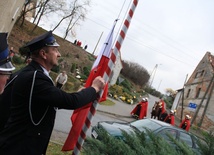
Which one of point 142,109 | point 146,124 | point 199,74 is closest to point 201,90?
point 199,74

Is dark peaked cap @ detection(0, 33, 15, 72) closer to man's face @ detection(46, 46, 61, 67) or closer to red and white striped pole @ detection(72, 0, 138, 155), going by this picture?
man's face @ detection(46, 46, 61, 67)

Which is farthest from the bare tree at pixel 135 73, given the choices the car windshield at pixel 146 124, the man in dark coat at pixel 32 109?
the man in dark coat at pixel 32 109

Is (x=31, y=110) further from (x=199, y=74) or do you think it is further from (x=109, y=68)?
(x=199, y=74)

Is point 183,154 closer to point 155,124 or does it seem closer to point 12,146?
point 12,146

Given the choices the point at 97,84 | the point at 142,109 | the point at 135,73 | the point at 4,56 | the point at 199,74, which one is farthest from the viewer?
the point at 135,73

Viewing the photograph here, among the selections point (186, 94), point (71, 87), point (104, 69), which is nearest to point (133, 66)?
point (186, 94)

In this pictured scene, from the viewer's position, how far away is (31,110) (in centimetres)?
244

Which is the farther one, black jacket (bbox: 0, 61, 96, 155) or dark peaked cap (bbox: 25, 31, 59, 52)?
dark peaked cap (bbox: 25, 31, 59, 52)

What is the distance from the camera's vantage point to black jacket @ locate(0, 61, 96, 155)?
2.40 metres

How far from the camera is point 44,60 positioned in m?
2.68

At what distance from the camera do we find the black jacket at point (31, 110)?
2396mm

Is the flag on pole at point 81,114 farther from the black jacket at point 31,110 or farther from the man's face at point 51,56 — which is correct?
the black jacket at point 31,110

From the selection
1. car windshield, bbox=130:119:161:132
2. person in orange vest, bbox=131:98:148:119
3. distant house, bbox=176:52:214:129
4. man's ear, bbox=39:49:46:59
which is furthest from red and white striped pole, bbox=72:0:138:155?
distant house, bbox=176:52:214:129

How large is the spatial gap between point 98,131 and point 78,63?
1514 inches
